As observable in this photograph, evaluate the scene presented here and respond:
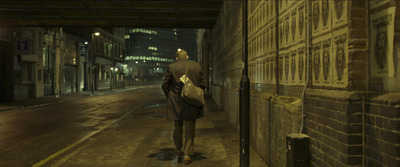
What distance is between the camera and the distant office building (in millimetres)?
136250

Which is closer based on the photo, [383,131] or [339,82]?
[383,131]

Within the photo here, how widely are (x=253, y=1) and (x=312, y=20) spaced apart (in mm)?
3889

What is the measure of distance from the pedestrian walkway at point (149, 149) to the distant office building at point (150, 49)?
113 m

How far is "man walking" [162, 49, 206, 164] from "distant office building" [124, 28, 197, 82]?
117 m

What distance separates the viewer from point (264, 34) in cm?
641

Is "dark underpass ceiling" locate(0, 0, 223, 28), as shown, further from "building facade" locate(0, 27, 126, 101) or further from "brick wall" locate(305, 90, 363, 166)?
"brick wall" locate(305, 90, 363, 166)

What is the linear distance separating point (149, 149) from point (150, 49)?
454 ft

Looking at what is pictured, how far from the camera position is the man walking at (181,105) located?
5.83 metres

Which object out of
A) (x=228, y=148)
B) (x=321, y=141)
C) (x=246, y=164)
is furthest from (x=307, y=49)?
(x=228, y=148)

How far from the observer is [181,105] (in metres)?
5.84

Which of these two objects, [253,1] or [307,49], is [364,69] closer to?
[307,49]

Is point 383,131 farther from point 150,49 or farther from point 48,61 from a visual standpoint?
point 150,49

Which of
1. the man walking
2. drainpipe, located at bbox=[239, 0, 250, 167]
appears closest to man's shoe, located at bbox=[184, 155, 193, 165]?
the man walking

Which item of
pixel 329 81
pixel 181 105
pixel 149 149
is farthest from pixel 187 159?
pixel 329 81
